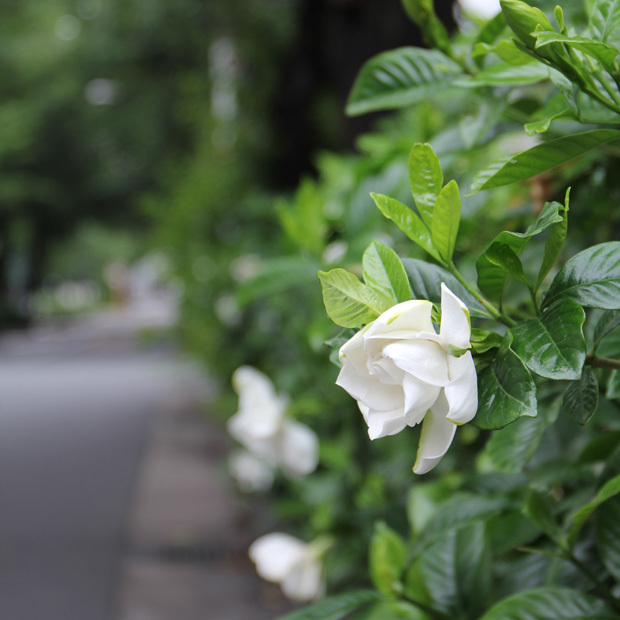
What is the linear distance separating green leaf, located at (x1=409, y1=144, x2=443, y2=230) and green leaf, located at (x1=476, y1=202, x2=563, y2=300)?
0.18ft

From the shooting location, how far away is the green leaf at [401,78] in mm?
807

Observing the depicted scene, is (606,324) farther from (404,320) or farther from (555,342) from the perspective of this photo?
(404,320)

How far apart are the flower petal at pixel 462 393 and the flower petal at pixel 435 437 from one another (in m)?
0.02

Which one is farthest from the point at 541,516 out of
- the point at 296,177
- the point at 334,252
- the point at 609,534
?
the point at 296,177

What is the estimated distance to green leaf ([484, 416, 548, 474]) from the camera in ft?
2.25

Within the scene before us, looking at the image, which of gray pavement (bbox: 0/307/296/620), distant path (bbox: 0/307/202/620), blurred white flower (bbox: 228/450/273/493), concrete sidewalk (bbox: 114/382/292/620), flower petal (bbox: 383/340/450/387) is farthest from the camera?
distant path (bbox: 0/307/202/620)

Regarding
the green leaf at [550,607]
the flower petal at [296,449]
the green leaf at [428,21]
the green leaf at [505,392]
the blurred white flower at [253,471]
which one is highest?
the green leaf at [428,21]

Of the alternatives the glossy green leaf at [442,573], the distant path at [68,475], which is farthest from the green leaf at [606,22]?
the distant path at [68,475]

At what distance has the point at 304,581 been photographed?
130cm

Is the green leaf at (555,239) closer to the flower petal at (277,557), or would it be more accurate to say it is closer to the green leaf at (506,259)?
the green leaf at (506,259)

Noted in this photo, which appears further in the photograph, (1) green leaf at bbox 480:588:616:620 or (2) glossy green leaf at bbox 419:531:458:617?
(2) glossy green leaf at bbox 419:531:458:617

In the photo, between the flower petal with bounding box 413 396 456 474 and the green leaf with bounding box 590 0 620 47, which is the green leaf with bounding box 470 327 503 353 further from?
the green leaf with bounding box 590 0 620 47

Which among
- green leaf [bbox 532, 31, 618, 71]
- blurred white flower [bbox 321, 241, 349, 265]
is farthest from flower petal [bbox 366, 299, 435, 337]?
blurred white flower [bbox 321, 241, 349, 265]

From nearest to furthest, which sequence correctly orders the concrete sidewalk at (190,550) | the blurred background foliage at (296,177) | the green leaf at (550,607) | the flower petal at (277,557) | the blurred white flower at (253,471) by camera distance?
the green leaf at (550,607) < the blurred background foliage at (296,177) < the flower petal at (277,557) < the blurred white flower at (253,471) < the concrete sidewalk at (190,550)
